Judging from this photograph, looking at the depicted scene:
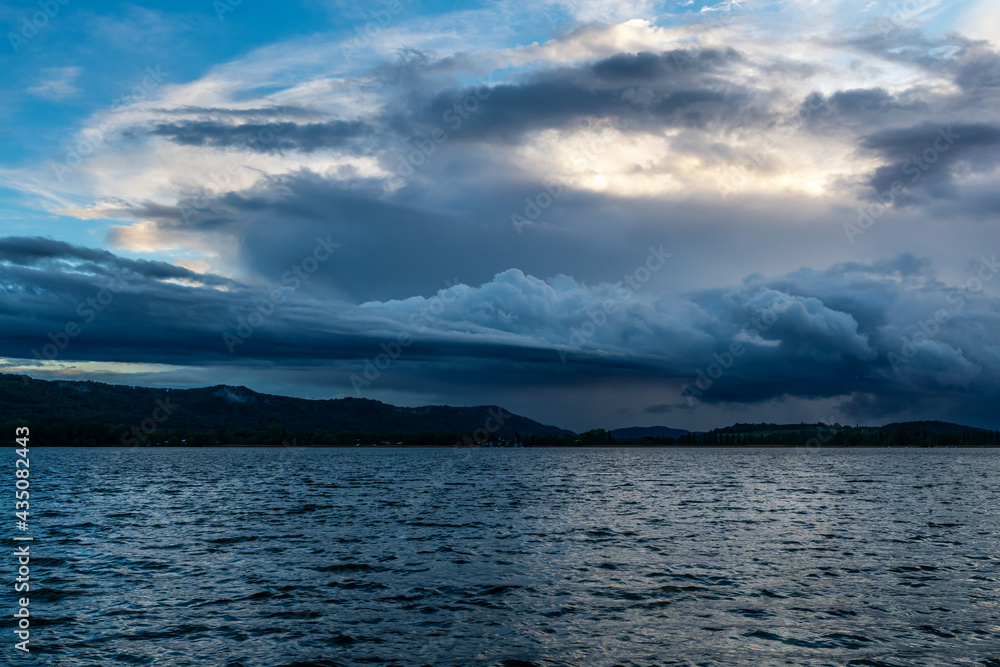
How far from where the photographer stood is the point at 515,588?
32.2m

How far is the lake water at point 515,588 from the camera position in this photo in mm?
23297

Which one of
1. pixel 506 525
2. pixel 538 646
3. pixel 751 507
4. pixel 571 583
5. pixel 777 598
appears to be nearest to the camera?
pixel 538 646

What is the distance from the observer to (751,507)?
70.2 meters

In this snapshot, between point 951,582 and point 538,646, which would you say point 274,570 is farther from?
point 951,582

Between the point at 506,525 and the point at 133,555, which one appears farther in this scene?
the point at 506,525

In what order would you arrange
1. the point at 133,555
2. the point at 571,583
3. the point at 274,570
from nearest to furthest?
1. the point at 571,583
2. the point at 274,570
3. the point at 133,555

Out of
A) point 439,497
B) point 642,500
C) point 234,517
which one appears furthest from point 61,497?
point 642,500

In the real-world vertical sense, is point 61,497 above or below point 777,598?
below

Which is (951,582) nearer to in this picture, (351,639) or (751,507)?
(351,639)

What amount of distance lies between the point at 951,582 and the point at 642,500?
152ft

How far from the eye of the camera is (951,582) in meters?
33.3

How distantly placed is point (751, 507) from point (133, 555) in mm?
58069

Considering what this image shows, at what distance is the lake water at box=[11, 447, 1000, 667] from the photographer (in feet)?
76.4

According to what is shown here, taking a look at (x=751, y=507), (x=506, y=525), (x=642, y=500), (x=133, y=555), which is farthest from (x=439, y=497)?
(x=133, y=555)
